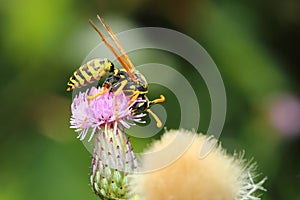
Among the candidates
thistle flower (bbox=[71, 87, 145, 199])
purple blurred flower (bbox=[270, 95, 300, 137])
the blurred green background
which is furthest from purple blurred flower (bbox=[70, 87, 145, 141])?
purple blurred flower (bbox=[270, 95, 300, 137])

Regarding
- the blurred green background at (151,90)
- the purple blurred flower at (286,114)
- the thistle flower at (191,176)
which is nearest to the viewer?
the thistle flower at (191,176)

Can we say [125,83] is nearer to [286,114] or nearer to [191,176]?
[191,176]

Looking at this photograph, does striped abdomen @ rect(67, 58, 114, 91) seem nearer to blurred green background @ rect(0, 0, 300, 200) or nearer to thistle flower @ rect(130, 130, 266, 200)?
thistle flower @ rect(130, 130, 266, 200)

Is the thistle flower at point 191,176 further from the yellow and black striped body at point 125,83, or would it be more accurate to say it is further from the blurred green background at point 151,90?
the blurred green background at point 151,90

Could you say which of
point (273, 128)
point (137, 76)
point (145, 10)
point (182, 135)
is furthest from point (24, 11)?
point (182, 135)

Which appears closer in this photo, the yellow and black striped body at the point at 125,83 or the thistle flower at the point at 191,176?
the thistle flower at the point at 191,176

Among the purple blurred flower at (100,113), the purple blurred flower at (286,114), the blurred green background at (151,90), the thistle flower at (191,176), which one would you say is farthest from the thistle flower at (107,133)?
the purple blurred flower at (286,114)
